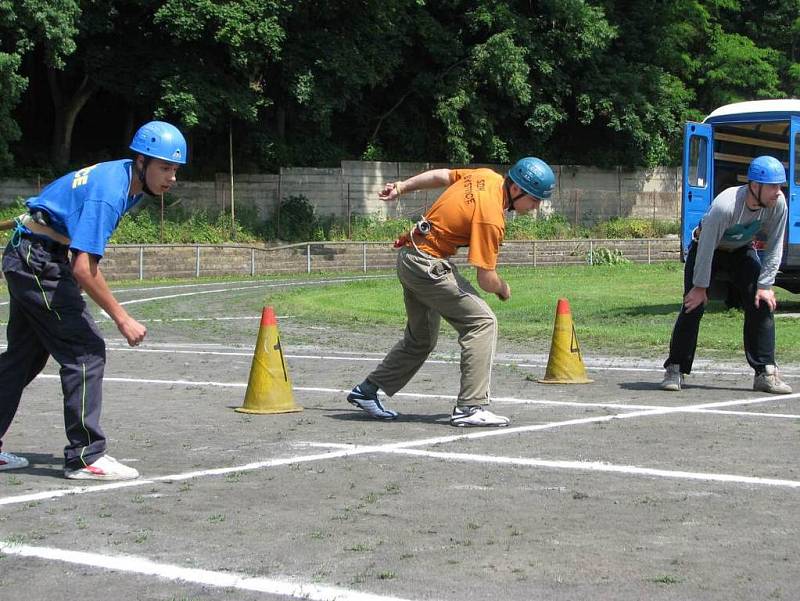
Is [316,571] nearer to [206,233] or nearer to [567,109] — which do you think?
[206,233]

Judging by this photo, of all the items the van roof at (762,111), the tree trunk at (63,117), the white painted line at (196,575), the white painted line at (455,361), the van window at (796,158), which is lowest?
the white painted line at (455,361)

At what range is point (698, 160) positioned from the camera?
70.8 ft

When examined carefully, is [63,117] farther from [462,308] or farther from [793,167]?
[462,308]

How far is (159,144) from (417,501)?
2.26 meters

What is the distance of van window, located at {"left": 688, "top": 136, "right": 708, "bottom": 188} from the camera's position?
2155 centimetres

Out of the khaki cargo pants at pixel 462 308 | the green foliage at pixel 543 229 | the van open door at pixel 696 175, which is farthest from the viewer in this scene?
the green foliage at pixel 543 229

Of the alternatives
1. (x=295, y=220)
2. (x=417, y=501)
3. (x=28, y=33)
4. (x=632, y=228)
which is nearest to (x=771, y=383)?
(x=417, y=501)

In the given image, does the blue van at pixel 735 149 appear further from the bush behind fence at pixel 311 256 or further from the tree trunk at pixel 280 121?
the tree trunk at pixel 280 121

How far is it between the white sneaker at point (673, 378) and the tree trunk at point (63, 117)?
102 feet

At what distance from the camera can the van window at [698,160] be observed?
21547mm

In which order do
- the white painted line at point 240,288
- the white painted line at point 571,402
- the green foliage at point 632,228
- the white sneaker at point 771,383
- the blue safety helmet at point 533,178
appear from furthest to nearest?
the green foliage at point 632,228 < the white painted line at point 240,288 < the white sneaker at point 771,383 < the white painted line at point 571,402 < the blue safety helmet at point 533,178

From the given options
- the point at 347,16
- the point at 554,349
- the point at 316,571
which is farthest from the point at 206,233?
the point at 316,571

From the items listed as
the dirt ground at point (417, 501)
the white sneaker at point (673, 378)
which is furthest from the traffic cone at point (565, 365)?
the white sneaker at point (673, 378)

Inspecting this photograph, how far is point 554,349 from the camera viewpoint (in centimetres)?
1118
